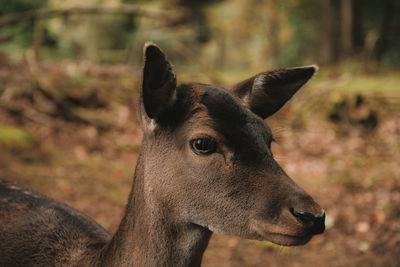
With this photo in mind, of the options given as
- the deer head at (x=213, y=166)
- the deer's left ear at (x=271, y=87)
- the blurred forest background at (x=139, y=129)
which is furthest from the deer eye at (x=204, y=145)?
the blurred forest background at (x=139, y=129)

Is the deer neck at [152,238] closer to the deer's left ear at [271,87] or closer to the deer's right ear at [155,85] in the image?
the deer's right ear at [155,85]

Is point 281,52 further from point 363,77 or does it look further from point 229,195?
point 229,195

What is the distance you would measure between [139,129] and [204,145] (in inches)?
318

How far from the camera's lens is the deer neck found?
91.0 inches

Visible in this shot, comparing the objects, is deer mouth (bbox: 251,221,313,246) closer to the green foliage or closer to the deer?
the deer

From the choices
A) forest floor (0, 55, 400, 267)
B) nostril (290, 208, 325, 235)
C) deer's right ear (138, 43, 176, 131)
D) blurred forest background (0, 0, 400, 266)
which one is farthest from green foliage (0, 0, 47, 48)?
nostril (290, 208, 325, 235)

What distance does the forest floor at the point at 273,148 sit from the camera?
5547 mm

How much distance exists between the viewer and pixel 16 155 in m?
7.08

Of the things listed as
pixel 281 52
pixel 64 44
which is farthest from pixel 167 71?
pixel 281 52

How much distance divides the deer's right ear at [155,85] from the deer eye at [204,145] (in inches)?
11.1


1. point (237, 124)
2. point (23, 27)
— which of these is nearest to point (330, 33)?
point (23, 27)

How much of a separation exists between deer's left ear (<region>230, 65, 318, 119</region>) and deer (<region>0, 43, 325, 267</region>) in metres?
0.03

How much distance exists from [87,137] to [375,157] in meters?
6.17

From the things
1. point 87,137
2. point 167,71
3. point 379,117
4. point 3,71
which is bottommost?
point 379,117
